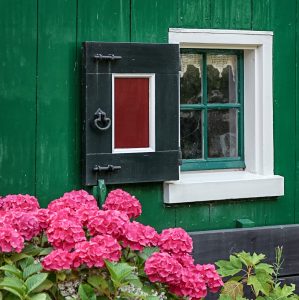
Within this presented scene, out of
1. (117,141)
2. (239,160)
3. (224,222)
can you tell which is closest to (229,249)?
(224,222)

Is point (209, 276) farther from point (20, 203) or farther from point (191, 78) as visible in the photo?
point (191, 78)

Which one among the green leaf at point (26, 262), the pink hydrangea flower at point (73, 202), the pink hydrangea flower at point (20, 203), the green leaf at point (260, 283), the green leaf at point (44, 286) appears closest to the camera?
the green leaf at point (44, 286)

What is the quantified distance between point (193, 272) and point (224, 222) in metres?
1.50

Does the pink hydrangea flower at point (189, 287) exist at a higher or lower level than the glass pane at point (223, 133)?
lower

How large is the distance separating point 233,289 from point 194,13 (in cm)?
152

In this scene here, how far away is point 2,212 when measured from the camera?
3.66 m

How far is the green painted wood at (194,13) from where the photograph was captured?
15.8 ft

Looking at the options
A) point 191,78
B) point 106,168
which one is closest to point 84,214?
point 106,168

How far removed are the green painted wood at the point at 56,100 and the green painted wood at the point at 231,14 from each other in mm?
830

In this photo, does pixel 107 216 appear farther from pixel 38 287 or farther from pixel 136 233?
pixel 38 287

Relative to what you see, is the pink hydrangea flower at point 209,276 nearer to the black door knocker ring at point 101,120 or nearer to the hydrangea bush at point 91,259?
the hydrangea bush at point 91,259

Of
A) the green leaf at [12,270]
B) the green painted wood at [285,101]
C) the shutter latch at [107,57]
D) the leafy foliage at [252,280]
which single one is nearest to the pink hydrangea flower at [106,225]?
the green leaf at [12,270]

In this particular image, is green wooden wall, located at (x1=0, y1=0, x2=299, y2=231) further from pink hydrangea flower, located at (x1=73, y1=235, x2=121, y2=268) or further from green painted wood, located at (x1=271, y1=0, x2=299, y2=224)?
pink hydrangea flower, located at (x1=73, y1=235, x2=121, y2=268)

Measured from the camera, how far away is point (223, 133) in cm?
509
